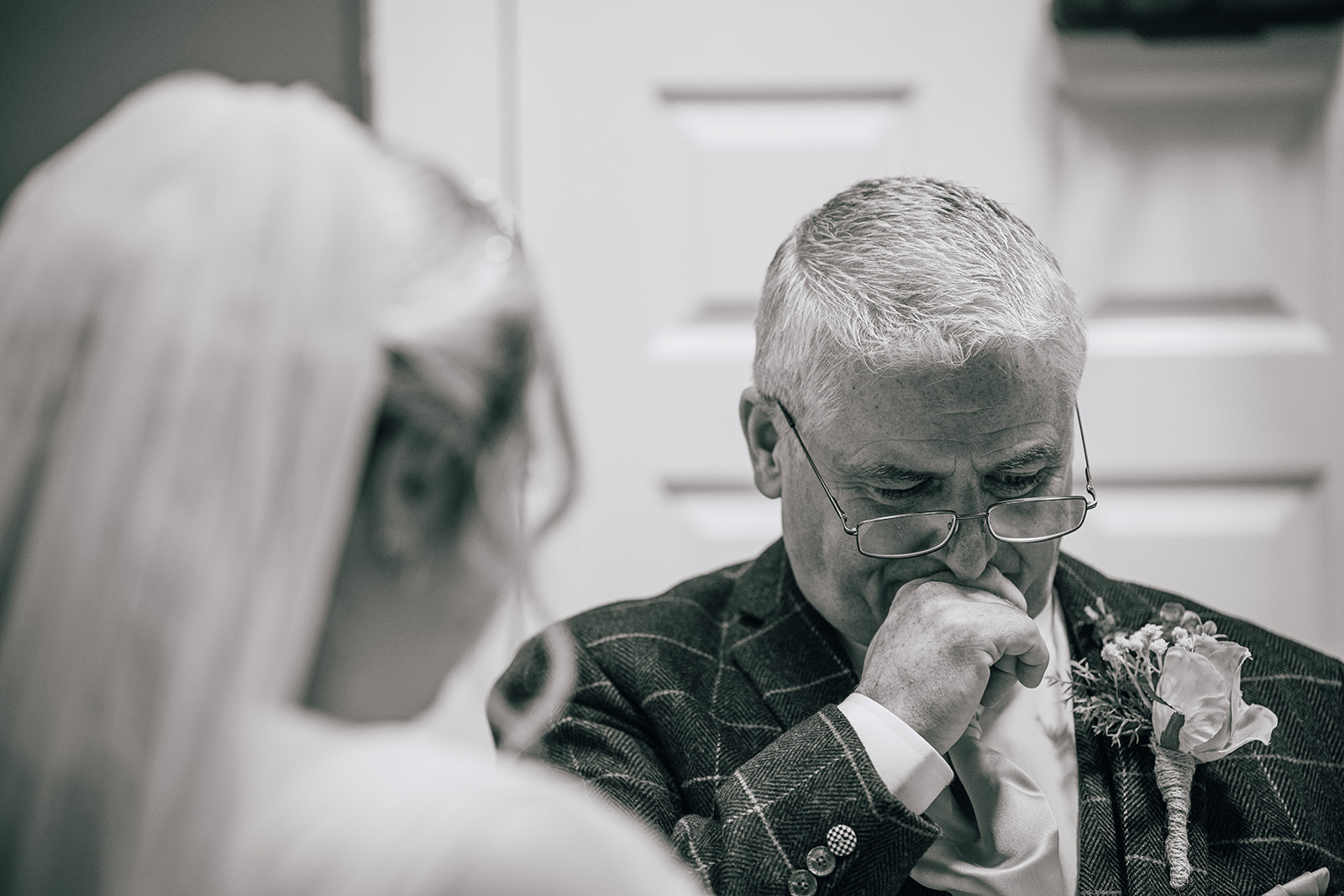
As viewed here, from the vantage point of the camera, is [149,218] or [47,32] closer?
[149,218]

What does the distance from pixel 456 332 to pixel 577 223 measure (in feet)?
4.21

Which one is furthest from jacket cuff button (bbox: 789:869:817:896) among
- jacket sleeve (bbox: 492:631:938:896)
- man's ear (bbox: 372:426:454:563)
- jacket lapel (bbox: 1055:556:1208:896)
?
man's ear (bbox: 372:426:454:563)

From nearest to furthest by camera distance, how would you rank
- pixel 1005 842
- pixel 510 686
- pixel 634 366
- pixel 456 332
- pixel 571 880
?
1. pixel 571 880
2. pixel 456 332
3. pixel 1005 842
4. pixel 510 686
5. pixel 634 366

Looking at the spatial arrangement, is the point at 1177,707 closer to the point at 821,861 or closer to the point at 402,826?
the point at 821,861

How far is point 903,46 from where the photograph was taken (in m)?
1.97

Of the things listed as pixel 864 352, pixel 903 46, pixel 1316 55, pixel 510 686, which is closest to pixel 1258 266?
pixel 1316 55

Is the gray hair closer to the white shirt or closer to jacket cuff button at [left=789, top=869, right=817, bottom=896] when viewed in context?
the white shirt

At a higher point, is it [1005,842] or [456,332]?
[456,332]

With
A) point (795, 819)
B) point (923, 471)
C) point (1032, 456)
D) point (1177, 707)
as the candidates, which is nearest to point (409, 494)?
point (795, 819)

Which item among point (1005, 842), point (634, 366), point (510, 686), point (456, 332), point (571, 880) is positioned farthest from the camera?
point (634, 366)

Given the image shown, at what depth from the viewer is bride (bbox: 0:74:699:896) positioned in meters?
0.61

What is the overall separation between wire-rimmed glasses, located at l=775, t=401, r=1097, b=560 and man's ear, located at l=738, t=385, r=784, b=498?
119 mm

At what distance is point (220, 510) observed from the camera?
63 centimetres

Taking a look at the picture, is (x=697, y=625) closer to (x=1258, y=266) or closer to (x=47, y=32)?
(x=1258, y=266)
